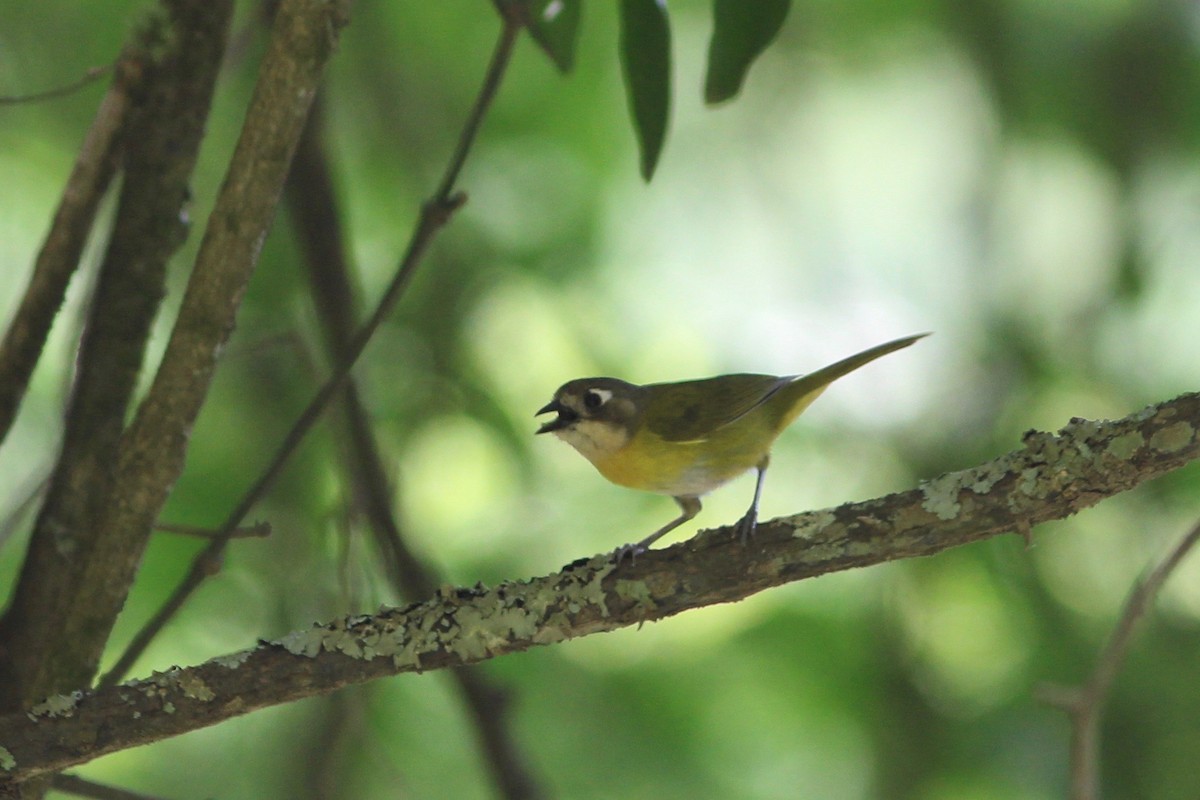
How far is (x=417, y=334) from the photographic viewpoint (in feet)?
16.0

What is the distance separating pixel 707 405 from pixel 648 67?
1285 millimetres

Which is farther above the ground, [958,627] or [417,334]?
[417,334]

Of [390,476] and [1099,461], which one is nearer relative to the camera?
[1099,461]

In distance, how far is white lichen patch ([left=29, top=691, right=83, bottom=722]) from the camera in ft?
6.65

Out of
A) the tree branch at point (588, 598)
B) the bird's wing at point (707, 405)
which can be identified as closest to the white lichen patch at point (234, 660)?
the tree branch at point (588, 598)

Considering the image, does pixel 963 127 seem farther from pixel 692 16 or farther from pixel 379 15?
pixel 379 15

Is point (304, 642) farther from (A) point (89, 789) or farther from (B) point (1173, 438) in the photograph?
(B) point (1173, 438)

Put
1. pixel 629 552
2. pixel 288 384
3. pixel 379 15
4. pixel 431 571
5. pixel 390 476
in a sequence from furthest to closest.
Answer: pixel 379 15, pixel 288 384, pixel 390 476, pixel 431 571, pixel 629 552

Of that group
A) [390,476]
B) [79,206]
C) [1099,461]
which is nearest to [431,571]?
[390,476]

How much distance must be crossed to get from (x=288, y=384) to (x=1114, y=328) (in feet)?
11.2

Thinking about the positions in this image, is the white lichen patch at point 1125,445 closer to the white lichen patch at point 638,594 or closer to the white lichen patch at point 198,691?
the white lichen patch at point 638,594

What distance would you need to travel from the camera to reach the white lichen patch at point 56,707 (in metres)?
2.03

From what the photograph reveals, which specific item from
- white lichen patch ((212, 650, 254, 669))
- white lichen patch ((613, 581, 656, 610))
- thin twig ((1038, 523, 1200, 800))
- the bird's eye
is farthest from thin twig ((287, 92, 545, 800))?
thin twig ((1038, 523, 1200, 800))

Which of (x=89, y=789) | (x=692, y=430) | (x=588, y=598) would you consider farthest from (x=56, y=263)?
(x=692, y=430)
